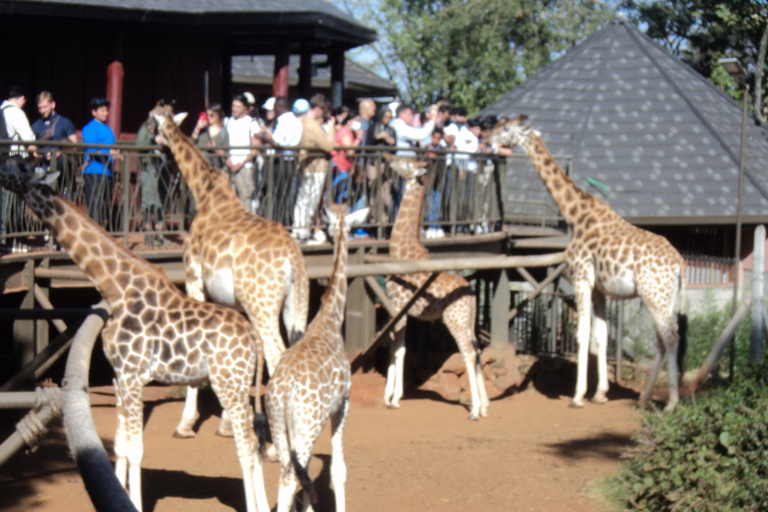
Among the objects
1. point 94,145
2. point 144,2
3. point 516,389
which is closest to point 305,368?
point 94,145

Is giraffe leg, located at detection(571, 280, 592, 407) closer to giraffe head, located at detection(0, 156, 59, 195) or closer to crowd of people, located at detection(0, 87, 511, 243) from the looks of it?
crowd of people, located at detection(0, 87, 511, 243)

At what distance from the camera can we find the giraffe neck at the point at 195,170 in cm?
900

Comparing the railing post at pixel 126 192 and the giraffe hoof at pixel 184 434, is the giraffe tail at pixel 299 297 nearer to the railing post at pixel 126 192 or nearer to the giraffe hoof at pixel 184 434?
the giraffe hoof at pixel 184 434

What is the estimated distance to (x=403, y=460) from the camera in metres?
9.48

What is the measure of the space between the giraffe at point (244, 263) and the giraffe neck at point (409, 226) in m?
3.03

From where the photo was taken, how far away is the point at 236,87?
23.0m

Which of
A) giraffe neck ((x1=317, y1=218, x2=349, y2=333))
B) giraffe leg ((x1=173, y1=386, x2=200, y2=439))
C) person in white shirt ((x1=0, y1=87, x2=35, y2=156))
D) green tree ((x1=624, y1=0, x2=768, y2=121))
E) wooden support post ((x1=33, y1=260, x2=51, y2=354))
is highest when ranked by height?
green tree ((x1=624, y1=0, x2=768, y2=121))

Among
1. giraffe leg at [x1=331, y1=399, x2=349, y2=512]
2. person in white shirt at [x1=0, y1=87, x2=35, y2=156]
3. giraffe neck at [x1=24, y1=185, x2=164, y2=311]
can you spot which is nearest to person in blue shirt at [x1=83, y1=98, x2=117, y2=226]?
person in white shirt at [x1=0, y1=87, x2=35, y2=156]

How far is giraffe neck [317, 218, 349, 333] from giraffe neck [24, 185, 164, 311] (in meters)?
1.42

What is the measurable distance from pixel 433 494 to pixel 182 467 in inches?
92.5

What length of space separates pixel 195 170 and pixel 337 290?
2222mm

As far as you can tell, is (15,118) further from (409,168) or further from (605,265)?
(605,265)

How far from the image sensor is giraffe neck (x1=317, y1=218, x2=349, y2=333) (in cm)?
749

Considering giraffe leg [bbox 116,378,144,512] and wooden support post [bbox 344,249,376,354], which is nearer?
giraffe leg [bbox 116,378,144,512]
